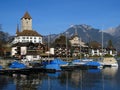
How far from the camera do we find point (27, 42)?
144750mm

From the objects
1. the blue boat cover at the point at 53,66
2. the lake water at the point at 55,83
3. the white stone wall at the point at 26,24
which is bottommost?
the lake water at the point at 55,83

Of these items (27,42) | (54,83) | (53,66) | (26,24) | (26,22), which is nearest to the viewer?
(54,83)

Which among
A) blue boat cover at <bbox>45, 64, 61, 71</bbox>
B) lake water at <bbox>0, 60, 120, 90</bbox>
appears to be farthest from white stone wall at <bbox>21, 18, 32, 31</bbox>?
lake water at <bbox>0, 60, 120, 90</bbox>

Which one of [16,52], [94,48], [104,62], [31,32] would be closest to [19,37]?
[31,32]

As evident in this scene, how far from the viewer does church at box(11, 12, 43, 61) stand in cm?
12318

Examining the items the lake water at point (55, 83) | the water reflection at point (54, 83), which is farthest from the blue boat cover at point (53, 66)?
the lake water at point (55, 83)

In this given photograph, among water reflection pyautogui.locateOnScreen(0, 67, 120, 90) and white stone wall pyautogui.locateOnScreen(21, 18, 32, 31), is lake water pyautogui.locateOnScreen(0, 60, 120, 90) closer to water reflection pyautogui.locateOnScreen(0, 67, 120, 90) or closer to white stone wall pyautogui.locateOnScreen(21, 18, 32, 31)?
water reflection pyautogui.locateOnScreen(0, 67, 120, 90)

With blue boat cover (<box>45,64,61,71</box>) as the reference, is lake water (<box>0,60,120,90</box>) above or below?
below

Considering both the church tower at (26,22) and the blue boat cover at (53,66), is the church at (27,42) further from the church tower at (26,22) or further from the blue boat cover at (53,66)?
the blue boat cover at (53,66)

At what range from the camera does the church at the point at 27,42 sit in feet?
404

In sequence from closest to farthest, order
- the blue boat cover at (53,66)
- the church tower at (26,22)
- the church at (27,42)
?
the blue boat cover at (53,66)
the church at (27,42)
the church tower at (26,22)

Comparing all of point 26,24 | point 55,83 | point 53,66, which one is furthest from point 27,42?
point 55,83

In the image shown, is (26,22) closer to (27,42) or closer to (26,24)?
(26,24)

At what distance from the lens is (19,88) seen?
44.5 metres
